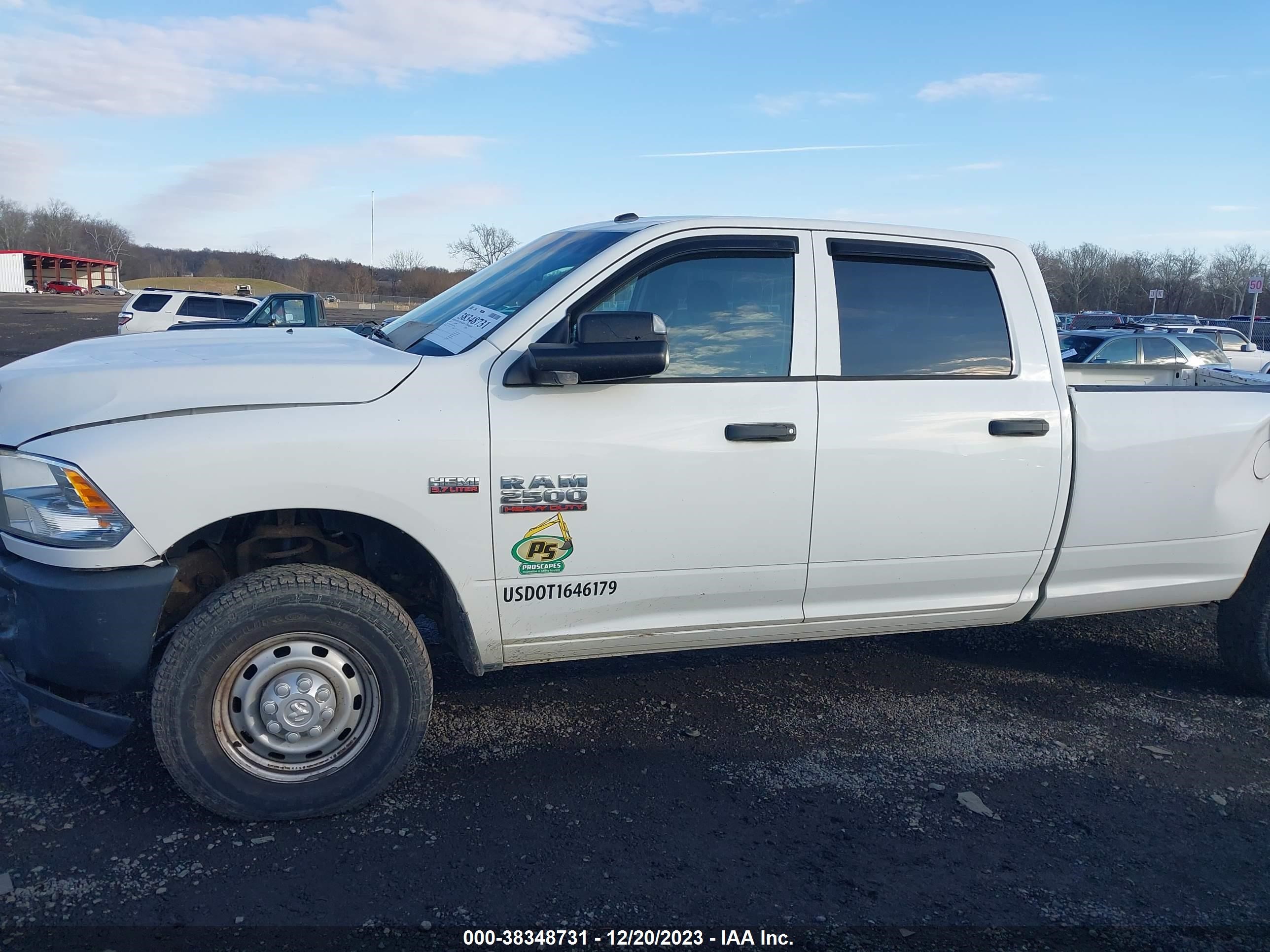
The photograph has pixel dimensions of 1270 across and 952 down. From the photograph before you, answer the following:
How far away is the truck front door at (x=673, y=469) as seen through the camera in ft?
10.9

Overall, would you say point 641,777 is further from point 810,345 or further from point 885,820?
point 810,345

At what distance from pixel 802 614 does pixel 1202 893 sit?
5.09 feet

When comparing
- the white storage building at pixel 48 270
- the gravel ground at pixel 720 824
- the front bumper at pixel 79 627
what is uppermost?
the white storage building at pixel 48 270

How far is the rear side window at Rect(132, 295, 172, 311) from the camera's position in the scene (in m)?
22.9

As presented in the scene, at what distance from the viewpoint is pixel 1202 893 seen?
9.89 ft

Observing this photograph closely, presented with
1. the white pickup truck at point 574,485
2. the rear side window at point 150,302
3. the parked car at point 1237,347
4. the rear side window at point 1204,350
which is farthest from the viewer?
the parked car at point 1237,347

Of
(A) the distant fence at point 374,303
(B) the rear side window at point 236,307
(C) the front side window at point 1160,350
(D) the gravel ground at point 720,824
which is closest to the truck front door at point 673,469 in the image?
(D) the gravel ground at point 720,824

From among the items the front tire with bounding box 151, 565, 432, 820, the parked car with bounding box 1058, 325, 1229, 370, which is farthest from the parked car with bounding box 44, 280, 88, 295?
the front tire with bounding box 151, 565, 432, 820

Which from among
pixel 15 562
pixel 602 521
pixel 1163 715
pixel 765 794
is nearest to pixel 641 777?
pixel 765 794

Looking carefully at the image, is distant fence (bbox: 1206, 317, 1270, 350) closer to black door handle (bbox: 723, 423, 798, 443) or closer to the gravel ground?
the gravel ground

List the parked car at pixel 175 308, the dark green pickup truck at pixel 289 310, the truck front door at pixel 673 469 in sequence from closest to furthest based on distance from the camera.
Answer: the truck front door at pixel 673 469, the dark green pickup truck at pixel 289 310, the parked car at pixel 175 308

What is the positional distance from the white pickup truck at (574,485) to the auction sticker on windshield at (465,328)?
2cm

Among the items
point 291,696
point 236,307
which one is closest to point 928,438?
point 291,696

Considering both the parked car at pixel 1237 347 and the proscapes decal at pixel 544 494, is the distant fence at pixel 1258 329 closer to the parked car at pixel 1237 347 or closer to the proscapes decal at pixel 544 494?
the parked car at pixel 1237 347
